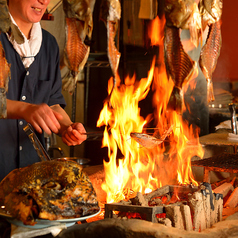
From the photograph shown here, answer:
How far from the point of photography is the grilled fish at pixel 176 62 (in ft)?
8.97

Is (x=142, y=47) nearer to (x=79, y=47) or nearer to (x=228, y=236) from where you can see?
(x=79, y=47)

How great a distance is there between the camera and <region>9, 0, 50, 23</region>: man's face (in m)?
2.53

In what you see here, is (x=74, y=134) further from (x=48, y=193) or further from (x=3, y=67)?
(x=48, y=193)

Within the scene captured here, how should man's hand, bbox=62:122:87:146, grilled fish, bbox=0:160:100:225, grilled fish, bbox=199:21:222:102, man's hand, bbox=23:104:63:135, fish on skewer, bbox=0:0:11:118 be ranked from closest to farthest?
grilled fish, bbox=0:160:100:225
fish on skewer, bbox=0:0:11:118
man's hand, bbox=23:104:63:135
man's hand, bbox=62:122:87:146
grilled fish, bbox=199:21:222:102

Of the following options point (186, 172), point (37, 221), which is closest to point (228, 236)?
point (37, 221)

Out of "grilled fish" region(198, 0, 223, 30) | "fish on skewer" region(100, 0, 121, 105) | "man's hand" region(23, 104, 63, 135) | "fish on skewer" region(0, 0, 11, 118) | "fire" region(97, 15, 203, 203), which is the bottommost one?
"fire" region(97, 15, 203, 203)

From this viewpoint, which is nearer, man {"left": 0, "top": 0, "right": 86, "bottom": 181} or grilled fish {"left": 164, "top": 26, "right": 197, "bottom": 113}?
man {"left": 0, "top": 0, "right": 86, "bottom": 181}

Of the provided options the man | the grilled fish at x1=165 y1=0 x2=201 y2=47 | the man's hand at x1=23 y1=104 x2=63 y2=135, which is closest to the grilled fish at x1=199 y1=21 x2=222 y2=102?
the grilled fish at x1=165 y1=0 x2=201 y2=47

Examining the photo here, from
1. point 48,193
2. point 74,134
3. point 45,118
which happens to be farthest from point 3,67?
point 48,193

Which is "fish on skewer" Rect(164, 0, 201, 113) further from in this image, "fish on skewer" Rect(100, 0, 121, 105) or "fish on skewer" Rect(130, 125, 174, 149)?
"fish on skewer" Rect(100, 0, 121, 105)

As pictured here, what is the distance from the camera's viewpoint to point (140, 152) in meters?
3.67

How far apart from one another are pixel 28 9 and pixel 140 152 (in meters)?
1.92

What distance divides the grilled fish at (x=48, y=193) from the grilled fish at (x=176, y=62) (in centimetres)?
147

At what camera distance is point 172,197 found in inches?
102
